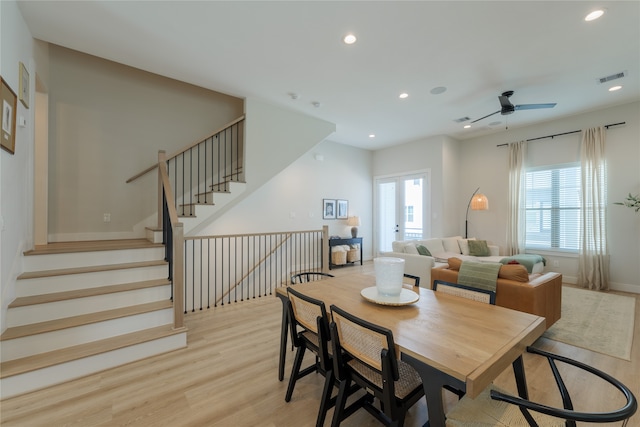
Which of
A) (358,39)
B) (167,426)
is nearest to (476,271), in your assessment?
(358,39)

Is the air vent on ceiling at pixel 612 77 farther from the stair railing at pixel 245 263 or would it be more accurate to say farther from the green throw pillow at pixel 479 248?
the stair railing at pixel 245 263

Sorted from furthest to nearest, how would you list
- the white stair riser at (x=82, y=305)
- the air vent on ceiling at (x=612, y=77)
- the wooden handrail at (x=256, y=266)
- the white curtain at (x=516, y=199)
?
the white curtain at (x=516, y=199), the wooden handrail at (x=256, y=266), the air vent on ceiling at (x=612, y=77), the white stair riser at (x=82, y=305)

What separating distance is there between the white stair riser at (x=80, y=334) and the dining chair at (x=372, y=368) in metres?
2.21

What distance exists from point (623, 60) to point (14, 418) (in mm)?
6908

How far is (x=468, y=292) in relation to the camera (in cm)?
201

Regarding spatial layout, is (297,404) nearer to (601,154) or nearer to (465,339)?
(465,339)

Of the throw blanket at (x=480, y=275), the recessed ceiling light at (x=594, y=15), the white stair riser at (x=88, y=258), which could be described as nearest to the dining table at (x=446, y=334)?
the throw blanket at (x=480, y=275)

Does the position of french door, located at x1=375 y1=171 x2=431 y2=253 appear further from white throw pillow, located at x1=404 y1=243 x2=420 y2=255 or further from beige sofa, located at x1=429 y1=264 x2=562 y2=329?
beige sofa, located at x1=429 y1=264 x2=562 y2=329

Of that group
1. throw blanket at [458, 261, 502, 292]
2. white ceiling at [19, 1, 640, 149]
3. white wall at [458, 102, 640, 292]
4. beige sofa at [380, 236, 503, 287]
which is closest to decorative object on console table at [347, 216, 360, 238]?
beige sofa at [380, 236, 503, 287]

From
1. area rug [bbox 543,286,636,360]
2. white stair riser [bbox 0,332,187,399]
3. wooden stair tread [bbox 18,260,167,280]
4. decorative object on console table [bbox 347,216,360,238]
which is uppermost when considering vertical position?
decorative object on console table [bbox 347,216,360,238]

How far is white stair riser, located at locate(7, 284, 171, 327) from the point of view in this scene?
2414mm

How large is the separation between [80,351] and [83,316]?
381mm

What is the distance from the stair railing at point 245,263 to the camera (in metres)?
4.83

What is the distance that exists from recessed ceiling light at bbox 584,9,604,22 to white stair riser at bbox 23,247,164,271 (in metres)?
5.21
